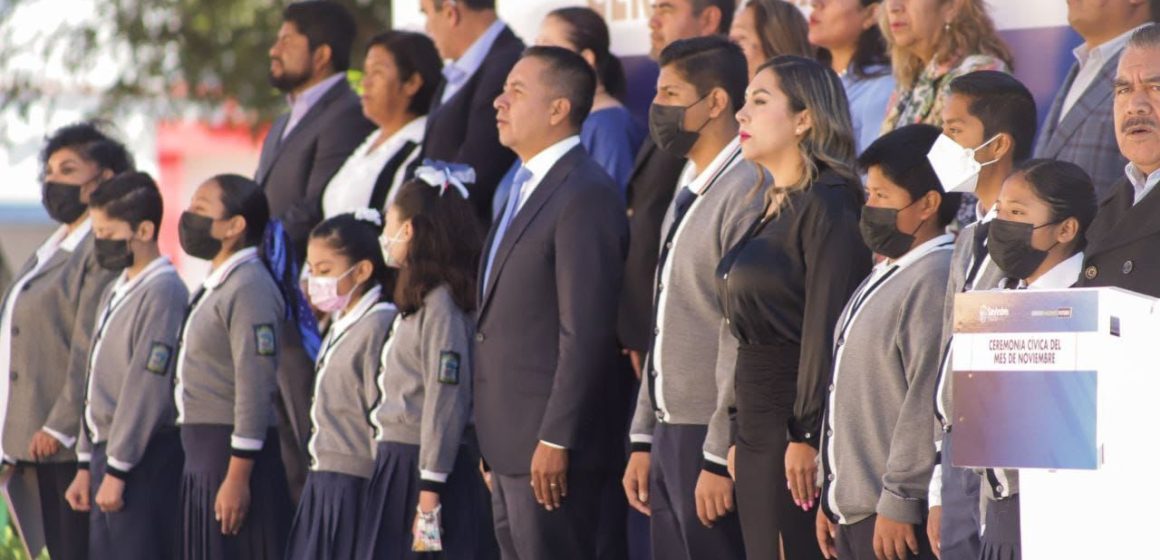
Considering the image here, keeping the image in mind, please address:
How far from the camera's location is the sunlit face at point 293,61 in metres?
9.11

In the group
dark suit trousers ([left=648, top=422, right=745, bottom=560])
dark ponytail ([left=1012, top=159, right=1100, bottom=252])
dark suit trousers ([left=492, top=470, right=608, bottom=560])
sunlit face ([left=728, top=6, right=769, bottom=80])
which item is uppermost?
sunlit face ([left=728, top=6, right=769, bottom=80])

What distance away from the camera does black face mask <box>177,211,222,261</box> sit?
Result: 795 centimetres

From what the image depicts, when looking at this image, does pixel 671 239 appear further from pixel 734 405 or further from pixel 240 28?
pixel 240 28

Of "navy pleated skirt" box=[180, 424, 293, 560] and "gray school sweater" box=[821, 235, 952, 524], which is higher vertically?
"gray school sweater" box=[821, 235, 952, 524]

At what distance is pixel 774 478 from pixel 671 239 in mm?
971

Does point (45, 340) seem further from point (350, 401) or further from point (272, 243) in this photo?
point (350, 401)

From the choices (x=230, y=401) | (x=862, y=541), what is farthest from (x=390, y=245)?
(x=862, y=541)

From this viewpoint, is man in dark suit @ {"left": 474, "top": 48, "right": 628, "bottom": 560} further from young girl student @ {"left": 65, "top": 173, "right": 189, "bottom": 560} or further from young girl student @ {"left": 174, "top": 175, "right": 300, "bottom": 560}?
young girl student @ {"left": 65, "top": 173, "right": 189, "bottom": 560}

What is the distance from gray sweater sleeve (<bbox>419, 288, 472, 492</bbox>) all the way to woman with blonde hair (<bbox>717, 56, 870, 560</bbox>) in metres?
1.54

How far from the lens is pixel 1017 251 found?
4719 mm

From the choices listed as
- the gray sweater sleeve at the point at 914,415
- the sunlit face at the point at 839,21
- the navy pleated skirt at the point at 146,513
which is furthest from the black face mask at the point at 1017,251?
the navy pleated skirt at the point at 146,513

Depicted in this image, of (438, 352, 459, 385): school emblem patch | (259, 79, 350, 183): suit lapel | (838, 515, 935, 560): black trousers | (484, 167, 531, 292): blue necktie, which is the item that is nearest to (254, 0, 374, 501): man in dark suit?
(259, 79, 350, 183): suit lapel

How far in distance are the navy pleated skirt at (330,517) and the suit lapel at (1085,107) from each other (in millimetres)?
2982

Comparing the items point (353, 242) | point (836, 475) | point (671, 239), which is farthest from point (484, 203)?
point (836, 475)
